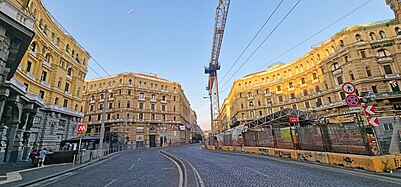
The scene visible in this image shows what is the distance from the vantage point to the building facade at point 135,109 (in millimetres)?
50312

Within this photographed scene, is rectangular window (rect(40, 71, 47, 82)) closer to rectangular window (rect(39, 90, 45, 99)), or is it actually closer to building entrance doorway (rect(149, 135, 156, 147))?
rectangular window (rect(39, 90, 45, 99))

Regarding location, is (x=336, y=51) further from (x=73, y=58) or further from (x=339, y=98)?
(x=73, y=58)

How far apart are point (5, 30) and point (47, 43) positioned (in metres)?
21.5

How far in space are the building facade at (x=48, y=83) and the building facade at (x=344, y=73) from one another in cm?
3759

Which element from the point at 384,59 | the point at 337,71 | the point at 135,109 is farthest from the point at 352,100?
the point at 135,109

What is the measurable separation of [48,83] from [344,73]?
51180mm

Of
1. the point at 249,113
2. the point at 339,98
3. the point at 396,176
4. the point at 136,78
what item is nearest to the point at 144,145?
the point at 136,78

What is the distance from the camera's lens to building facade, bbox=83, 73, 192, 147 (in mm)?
50312

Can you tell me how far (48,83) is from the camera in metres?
27.0

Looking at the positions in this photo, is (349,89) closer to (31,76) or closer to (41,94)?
(31,76)

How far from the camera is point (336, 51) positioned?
36.6 meters

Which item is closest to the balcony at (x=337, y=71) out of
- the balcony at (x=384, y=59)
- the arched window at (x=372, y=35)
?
the balcony at (x=384, y=59)

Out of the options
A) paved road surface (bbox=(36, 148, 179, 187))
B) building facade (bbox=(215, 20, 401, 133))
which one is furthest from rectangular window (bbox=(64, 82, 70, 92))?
building facade (bbox=(215, 20, 401, 133))

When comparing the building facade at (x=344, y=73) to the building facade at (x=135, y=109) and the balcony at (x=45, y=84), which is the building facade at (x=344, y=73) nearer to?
the building facade at (x=135, y=109)
